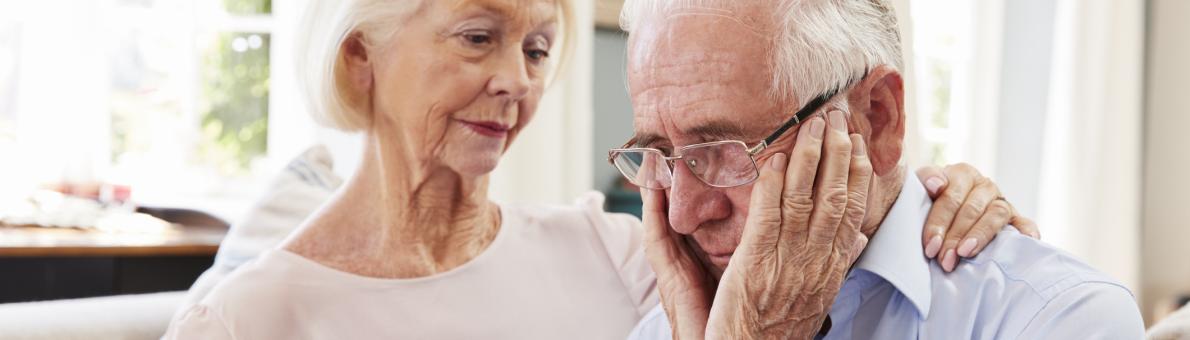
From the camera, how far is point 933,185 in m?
1.40

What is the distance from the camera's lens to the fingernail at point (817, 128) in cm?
117

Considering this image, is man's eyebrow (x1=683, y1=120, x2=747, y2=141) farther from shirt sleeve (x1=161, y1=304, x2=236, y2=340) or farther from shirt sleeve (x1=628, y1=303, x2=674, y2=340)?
shirt sleeve (x1=161, y1=304, x2=236, y2=340)

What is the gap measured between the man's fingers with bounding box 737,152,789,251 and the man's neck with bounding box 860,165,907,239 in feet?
0.50

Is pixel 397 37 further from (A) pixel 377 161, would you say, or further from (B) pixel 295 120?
(B) pixel 295 120

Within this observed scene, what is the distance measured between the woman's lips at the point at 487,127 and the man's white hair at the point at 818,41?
1.61 ft

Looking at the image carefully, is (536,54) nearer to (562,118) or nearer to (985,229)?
(985,229)

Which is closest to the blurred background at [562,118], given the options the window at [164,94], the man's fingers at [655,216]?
the window at [164,94]

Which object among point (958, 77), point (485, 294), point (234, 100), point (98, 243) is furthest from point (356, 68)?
point (958, 77)

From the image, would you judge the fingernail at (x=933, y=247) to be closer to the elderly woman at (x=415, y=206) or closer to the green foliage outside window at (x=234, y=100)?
the elderly woman at (x=415, y=206)

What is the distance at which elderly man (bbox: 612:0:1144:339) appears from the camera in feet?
3.85

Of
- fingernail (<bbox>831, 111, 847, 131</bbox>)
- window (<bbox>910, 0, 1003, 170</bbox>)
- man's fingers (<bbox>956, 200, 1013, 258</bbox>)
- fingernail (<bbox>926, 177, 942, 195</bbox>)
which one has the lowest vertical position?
man's fingers (<bbox>956, 200, 1013, 258</bbox>)

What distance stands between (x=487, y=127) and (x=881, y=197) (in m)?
0.65

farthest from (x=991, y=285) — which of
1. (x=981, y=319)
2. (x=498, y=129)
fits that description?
(x=498, y=129)

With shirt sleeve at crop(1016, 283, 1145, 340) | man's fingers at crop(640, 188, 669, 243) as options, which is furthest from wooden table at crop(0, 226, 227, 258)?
shirt sleeve at crop(1016, 283, 1145, 340)
